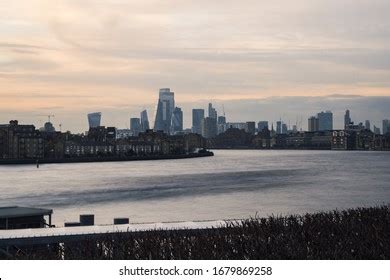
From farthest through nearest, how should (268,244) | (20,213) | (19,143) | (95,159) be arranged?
(95,159) < (19,143) < (20,213) < (268,244)

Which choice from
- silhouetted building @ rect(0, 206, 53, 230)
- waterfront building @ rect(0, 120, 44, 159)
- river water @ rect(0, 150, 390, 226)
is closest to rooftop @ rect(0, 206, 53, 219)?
silhouetted building @ rect(0, 206, 53, 230)

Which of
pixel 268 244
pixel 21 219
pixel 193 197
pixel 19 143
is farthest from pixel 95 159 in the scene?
pixel 268 244

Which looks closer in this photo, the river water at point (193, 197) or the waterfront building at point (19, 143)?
the river water at point (193, 197)

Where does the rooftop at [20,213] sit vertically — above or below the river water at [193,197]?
above

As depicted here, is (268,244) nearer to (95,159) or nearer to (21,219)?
(21,219)

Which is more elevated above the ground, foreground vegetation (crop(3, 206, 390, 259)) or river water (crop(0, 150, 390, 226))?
foreground vegetation (crop(3, 206, 390, 259))

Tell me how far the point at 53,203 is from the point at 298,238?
44.0 meters

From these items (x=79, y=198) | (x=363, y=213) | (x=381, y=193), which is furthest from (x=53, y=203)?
(x=363, y=213)

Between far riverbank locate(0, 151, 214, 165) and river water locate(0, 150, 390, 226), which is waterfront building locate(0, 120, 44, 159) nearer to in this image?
far riverbank locate(0, 151, 214, 165)

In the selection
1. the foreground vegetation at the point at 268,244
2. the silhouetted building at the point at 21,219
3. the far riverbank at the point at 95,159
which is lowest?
the far riverbank at the point at 95,159

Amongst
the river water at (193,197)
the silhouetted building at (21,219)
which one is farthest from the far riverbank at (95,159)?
the silhouetted building at (21,219)

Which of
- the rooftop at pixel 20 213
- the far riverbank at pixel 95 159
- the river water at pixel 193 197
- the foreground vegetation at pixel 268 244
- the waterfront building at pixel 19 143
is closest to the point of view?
the foreground vegetation at pixel 268 244

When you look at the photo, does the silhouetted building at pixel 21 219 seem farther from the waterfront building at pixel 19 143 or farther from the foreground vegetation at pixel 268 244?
the waterfront building at pixel 19 143
